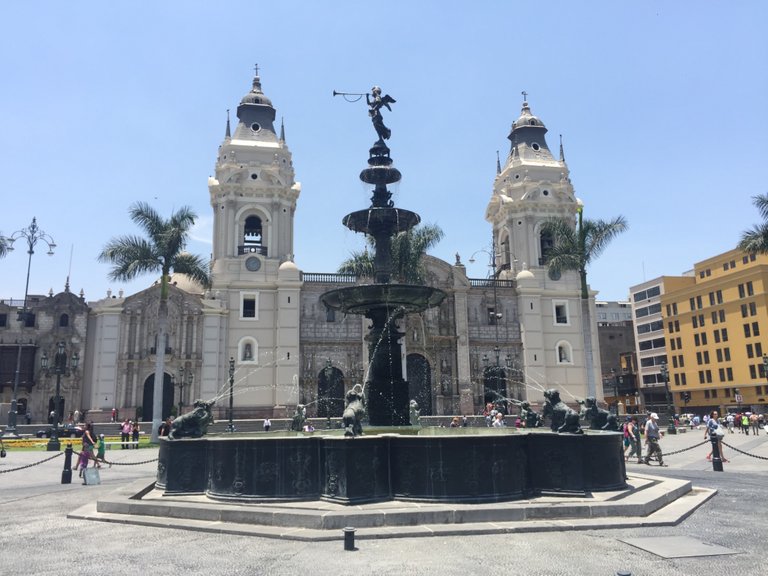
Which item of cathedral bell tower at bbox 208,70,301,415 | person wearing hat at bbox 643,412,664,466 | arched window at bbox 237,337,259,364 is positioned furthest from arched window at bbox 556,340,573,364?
person wearing hat at bbox 643,412,664,466

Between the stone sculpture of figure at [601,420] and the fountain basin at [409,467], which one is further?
the stone sculpture of figure at [601,420]

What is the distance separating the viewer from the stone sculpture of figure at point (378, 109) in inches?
573

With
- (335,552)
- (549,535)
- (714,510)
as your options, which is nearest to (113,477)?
(335,552)

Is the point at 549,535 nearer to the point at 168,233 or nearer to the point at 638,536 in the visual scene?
the point at 638,536

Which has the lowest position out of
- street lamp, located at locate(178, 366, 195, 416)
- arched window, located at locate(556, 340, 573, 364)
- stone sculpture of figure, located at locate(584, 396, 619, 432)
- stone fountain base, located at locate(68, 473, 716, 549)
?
stone fountain base, located at locate(68, 473, 716, 549)

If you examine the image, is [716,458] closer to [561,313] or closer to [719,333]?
[561,313]

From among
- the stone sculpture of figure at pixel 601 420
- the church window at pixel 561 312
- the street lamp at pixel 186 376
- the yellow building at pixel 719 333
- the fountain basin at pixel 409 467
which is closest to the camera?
the fountain basin at pixel 409 467

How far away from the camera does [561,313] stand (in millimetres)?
49625

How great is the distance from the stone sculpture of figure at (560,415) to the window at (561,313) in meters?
39.9

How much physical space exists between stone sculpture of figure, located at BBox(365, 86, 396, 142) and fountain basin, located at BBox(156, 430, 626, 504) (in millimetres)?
7931

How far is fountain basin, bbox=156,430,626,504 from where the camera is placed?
8.97 m

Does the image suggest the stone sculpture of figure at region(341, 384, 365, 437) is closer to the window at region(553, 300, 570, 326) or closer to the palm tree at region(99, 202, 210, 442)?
the palm tree at region(99, 202, 210, 442)

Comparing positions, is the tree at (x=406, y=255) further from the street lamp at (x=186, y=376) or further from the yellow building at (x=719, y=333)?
the yellow building at (x=719, y=333)

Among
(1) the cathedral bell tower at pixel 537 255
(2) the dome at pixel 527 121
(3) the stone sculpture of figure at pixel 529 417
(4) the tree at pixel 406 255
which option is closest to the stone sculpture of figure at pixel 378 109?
(3) the stone sculpture of figure at pixel 529 417
